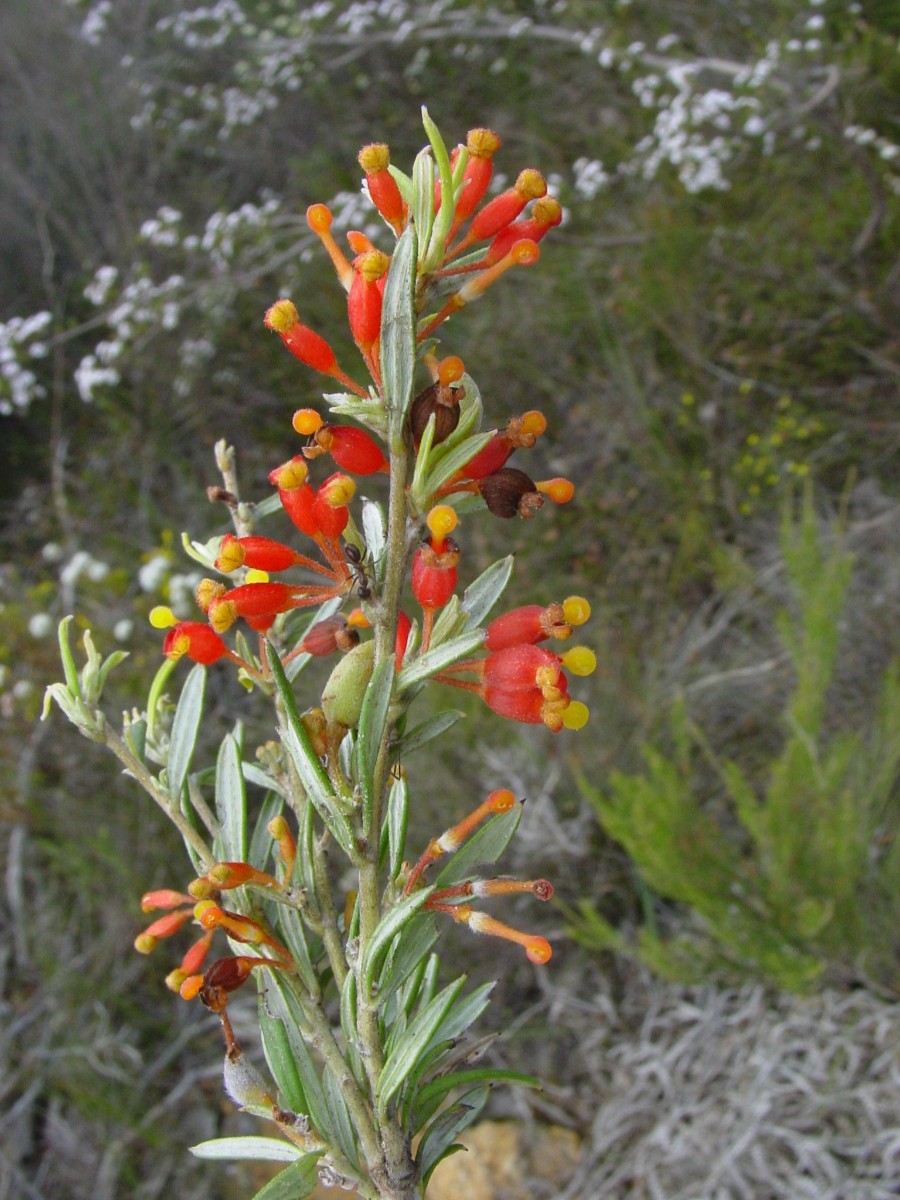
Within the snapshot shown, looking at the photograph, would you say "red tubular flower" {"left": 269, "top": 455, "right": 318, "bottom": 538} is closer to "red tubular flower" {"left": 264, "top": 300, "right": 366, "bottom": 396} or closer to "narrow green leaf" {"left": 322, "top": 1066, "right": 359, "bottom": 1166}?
"red tubular flower" {"left": 264, "top": 300, "right": 366, "bottom": 396}

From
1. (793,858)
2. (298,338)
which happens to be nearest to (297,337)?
(298,338)

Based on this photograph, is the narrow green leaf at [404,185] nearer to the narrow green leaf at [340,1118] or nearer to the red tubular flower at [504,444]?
the red tubular flower at [504,444]

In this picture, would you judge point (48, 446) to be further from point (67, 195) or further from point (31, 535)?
point (67, 195)

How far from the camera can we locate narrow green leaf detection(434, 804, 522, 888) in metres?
0.54

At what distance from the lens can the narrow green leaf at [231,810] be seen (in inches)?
23.2

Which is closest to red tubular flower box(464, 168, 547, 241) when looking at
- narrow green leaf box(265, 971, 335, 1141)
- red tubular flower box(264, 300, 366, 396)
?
red tubular flower box(264, 300, 366, 396)

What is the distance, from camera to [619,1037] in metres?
1.91

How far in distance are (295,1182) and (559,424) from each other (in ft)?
9.83

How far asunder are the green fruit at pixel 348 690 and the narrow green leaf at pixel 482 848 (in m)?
0.11

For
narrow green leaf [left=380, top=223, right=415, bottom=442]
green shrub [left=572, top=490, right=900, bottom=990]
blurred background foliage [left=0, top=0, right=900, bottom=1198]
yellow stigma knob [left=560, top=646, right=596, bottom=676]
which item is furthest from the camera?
blurred background foliage [left=0, top=0, right=900, bottom=1198]

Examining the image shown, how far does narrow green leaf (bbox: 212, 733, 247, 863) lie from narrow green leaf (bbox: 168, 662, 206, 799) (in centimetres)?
2

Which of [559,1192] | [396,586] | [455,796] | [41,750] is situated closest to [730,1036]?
[559,1192]

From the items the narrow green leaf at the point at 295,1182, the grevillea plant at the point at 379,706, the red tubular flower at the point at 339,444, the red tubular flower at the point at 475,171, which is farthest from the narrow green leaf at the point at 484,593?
the narrow green leaf at the point at 295,1182

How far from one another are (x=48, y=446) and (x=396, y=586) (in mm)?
3648
